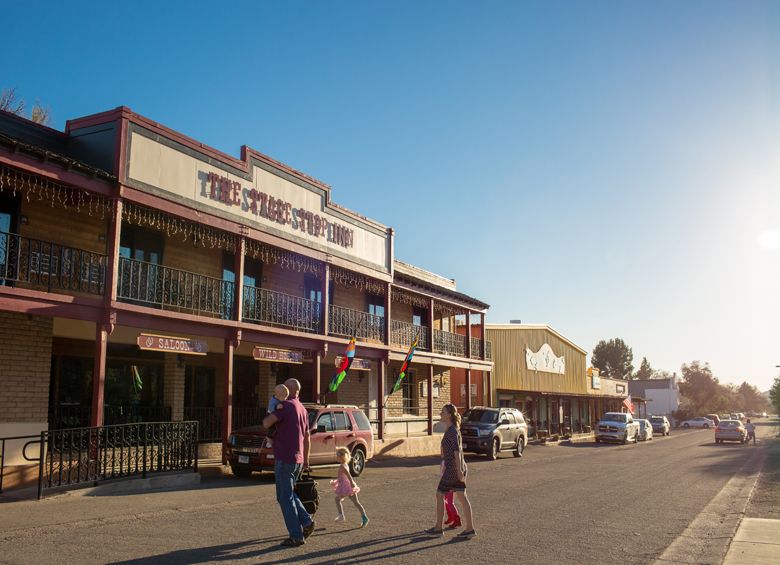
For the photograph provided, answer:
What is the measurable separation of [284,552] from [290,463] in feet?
3.27

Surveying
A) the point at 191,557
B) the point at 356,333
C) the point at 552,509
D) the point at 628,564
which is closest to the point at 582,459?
the point at 356,333

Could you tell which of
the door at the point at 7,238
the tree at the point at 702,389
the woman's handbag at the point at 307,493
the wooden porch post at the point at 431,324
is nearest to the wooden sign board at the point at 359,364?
the wooden porch post at the point at 431,324

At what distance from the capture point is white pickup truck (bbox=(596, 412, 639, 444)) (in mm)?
40906

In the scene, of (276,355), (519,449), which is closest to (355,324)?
(276,355)

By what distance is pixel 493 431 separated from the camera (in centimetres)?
2581

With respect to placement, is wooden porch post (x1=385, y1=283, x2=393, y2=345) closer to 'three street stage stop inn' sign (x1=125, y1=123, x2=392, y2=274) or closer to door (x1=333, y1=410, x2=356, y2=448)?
'three street stage stop inn' sign (x1=125, y1=123, x2=392, y2=274)

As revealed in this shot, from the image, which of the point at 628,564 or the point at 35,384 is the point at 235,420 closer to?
the point at 35,384

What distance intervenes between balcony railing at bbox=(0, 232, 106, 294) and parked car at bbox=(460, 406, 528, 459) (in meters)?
14.6

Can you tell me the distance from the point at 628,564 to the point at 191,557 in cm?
489

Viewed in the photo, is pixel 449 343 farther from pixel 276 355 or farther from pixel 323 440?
pixel 323 440

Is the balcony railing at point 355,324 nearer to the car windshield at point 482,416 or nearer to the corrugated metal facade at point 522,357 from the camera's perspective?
the car windshield at point 482,416

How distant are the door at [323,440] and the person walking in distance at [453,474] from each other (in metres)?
7.01

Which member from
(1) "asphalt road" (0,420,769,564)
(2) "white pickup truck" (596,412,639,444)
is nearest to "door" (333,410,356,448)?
(1) "asphalt road" (0,420,769,564)

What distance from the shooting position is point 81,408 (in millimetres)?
17000
